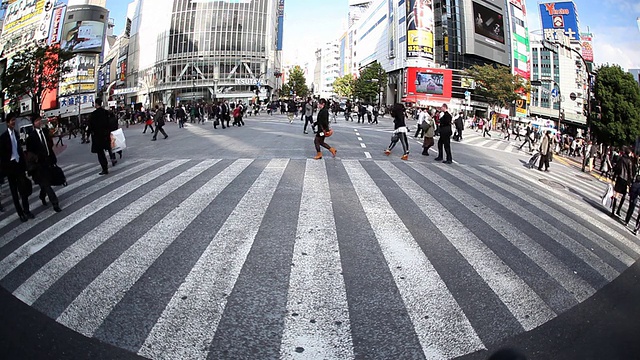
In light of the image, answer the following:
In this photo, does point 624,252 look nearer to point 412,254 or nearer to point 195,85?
point 412,254

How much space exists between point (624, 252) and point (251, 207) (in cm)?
600

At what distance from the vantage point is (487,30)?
8375 centimetres

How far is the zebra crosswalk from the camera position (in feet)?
11.3

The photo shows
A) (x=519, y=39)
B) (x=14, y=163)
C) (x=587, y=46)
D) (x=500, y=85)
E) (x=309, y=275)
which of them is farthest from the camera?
(x=587, y=46)

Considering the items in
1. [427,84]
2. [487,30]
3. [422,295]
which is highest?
[487,30]

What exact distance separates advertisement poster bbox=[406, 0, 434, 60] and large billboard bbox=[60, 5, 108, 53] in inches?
1982

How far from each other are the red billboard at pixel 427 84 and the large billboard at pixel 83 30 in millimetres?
50075

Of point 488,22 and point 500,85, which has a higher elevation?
point 488,22

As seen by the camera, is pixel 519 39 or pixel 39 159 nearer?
pixel 39 159

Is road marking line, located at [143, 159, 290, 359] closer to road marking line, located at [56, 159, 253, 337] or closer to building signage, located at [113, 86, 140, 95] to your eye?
road marking line, located at [56, 159, 253, 337]

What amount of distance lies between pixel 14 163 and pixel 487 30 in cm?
9037

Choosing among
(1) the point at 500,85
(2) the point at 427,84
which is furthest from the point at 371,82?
(1) the point at 500,85

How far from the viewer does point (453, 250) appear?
5457 mm

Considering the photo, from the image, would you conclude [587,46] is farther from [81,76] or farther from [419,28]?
[81,76]
